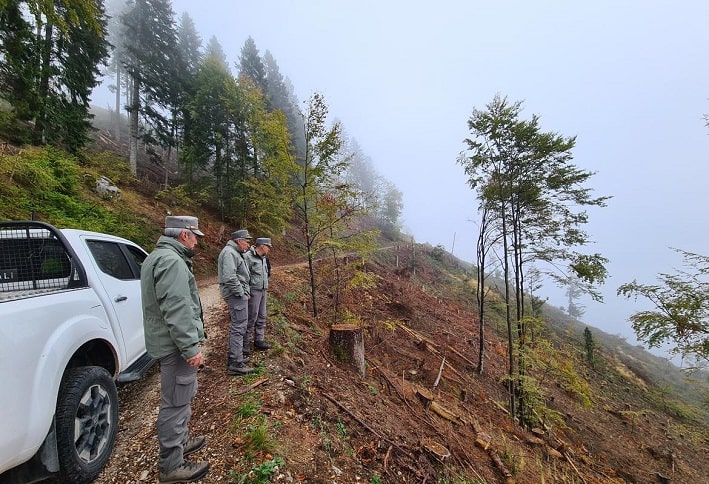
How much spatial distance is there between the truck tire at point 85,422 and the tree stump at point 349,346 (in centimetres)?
409

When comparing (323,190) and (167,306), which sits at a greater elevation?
(323,190)

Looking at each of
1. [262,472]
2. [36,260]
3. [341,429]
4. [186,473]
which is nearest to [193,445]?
[186,473]

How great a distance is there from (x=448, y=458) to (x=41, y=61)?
18673 millimetres

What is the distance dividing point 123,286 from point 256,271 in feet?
6.25

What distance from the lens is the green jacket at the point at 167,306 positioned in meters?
2.60

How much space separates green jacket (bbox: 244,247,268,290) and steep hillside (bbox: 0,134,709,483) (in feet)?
4.06

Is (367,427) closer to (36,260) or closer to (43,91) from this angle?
(36,260)

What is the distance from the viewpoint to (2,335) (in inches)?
71.1

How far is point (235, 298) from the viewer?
462cm

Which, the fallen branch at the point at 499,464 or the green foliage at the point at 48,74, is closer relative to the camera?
the fallen branch at the point at 499,464

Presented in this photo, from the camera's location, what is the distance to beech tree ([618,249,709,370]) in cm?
633

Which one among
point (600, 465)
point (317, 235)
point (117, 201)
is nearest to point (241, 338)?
point (317, 235)

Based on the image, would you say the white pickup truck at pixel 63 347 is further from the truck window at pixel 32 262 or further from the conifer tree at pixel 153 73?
the conifer tree at pixel 153 73

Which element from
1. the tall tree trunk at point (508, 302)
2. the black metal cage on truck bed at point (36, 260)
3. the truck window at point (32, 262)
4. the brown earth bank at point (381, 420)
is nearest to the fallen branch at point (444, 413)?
the brown earth bank at point (381, 420)
